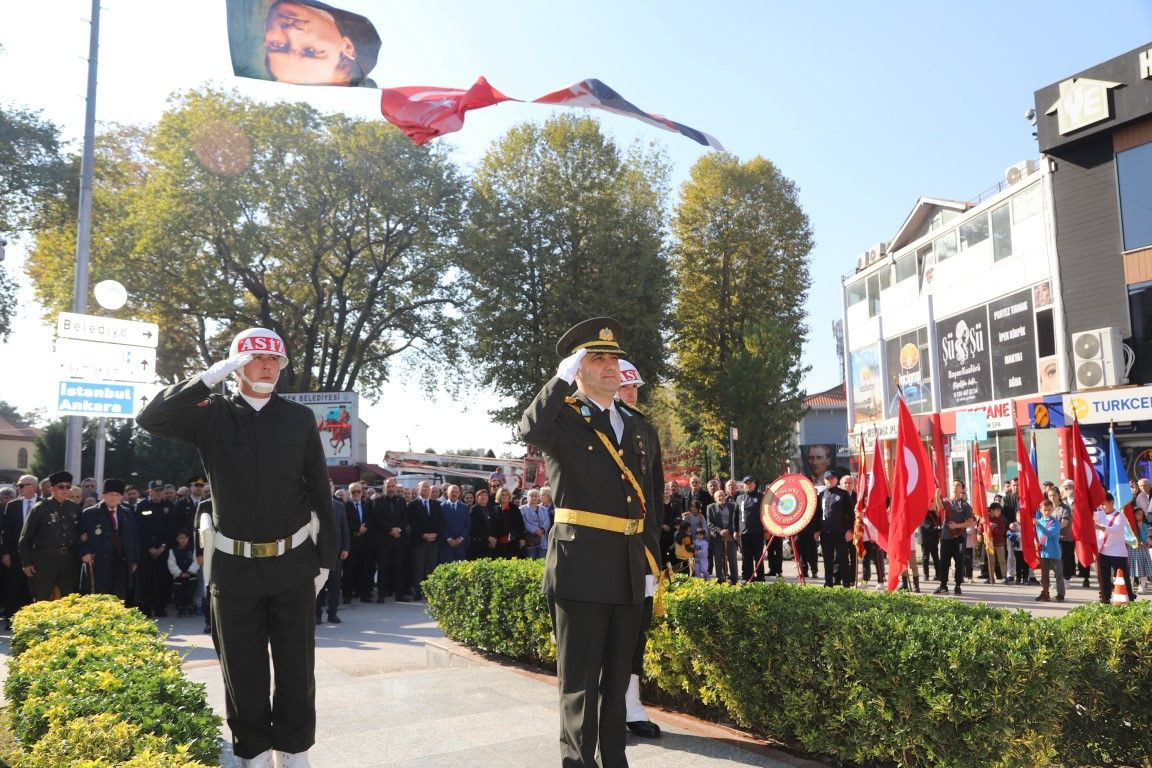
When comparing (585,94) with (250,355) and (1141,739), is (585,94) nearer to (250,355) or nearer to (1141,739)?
(250,355)

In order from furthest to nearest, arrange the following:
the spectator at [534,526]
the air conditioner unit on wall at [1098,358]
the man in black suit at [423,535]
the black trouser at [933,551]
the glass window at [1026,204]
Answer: the glass window at [1026,204], the air conditioner unit on wall at [1098,358], the black trouser at [933,551], the spectator at [534,526], the man in black suit at [423,535]

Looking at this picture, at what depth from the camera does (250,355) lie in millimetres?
4480

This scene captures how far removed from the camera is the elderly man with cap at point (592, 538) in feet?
14.5

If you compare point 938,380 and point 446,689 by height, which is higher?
point 938,380

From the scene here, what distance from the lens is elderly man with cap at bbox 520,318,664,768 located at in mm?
4418

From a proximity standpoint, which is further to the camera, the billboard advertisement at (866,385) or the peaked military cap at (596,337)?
the billboard advertisement at (866,385)

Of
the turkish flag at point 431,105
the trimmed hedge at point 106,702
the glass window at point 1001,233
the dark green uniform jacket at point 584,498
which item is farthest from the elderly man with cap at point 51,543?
the glass window at point 1001,233

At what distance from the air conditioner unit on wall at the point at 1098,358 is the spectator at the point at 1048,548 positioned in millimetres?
9212

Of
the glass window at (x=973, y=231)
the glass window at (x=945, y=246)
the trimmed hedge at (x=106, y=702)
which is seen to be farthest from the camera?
the glass window at (x=945, y=246)

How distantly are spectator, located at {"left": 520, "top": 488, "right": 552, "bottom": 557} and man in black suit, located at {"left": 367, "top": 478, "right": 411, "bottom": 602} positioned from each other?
2188 millimetres

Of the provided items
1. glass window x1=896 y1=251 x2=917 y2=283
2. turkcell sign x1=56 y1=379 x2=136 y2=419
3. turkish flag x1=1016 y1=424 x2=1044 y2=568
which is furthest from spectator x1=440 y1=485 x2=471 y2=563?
glass window x1=896 y1=251 x2=917 y2=283

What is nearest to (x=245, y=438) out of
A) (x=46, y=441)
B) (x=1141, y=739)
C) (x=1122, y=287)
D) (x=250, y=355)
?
(x=250, y=355)

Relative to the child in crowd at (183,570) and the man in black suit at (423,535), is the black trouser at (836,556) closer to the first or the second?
the man in black suit at (423,535)

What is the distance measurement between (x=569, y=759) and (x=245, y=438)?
2.21 m
